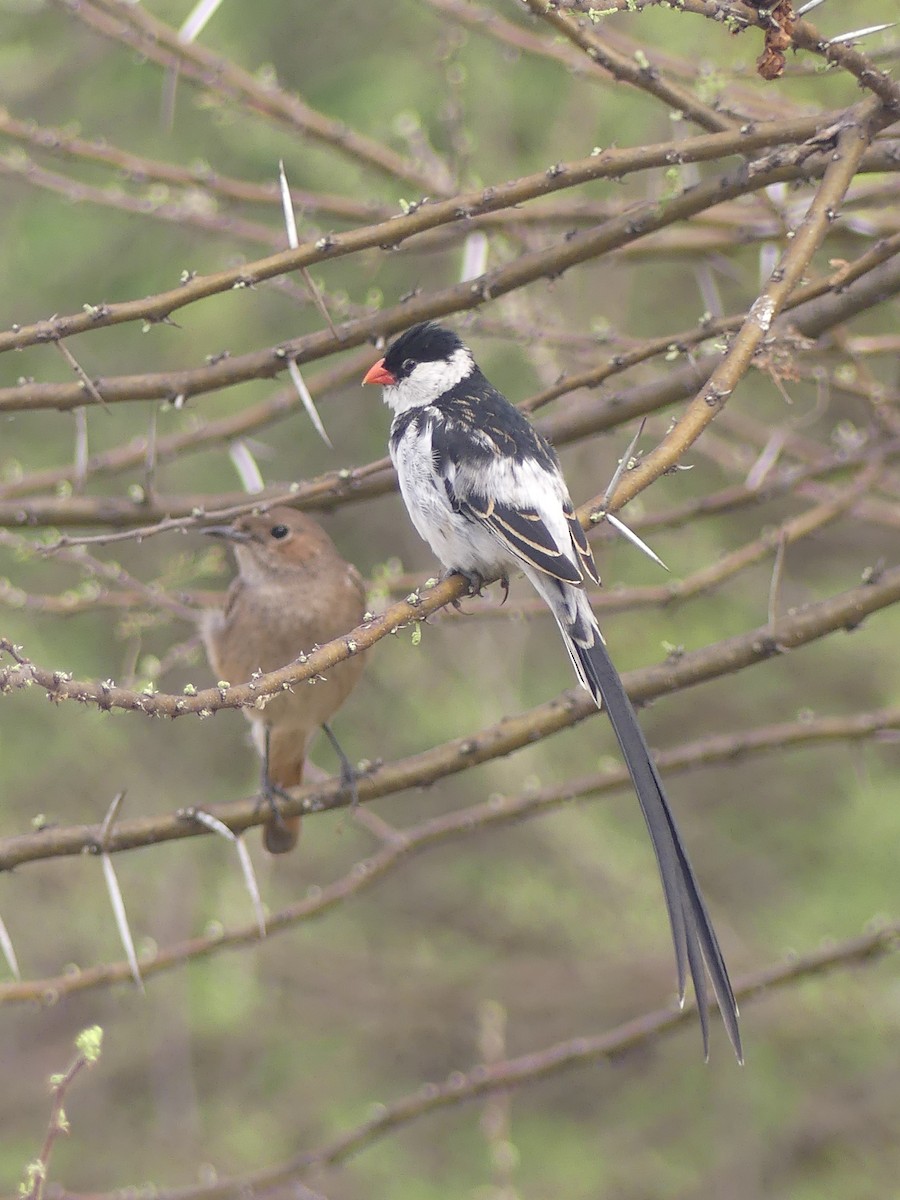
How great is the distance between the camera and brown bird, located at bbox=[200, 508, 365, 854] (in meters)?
5.55

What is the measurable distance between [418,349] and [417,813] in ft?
18.5

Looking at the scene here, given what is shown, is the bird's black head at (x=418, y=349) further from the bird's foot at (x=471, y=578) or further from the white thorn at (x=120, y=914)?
the white thorn at (x=120, y=914)

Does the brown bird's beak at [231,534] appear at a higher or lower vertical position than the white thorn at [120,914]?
lower

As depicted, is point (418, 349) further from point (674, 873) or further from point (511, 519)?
point (674, 873)

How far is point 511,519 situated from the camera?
3.78m

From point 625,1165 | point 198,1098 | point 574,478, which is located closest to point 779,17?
point 574,478

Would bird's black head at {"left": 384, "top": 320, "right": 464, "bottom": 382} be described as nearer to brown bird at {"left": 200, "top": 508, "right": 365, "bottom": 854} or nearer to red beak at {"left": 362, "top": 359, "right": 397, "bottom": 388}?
red beak at {"left": 362, "top": 359, "right": 397, "bottom": 388}

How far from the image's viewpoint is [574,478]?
828cm

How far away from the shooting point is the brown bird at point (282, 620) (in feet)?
18.2

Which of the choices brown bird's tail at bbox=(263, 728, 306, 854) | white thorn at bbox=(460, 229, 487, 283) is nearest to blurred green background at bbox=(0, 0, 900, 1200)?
brown bird's tail at bbox=(263, 728, 306, 854)

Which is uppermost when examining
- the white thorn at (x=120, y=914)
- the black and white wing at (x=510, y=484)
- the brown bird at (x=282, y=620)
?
the black and white wing at (x=510, y=484)

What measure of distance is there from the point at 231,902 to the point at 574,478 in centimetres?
298

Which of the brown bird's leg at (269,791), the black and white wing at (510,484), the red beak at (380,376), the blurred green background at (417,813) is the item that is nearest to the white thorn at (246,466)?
the red beak at (380,376)

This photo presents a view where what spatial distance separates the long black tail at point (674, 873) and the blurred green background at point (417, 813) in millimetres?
4205
